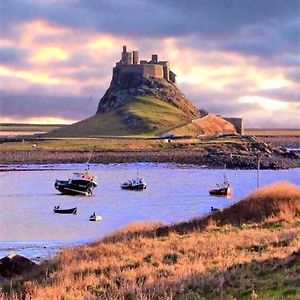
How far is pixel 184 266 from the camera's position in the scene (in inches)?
589

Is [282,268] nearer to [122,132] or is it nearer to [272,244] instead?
[272,244]

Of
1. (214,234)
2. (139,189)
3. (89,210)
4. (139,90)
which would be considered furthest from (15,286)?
(139,90)

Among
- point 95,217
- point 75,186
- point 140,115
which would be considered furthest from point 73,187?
point 140,115

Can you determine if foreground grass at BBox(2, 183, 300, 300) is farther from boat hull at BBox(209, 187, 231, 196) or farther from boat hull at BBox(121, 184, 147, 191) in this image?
boat hull at BBox(121, 184, 147, 191)

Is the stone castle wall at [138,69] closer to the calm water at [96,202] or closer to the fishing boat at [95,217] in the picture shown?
the calm water at [96,202]

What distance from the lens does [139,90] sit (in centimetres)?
19675

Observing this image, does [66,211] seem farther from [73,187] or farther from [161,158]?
[161,158]

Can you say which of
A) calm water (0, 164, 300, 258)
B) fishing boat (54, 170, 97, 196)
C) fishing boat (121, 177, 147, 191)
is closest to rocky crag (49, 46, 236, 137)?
calm water (0, 164, 300, 258)

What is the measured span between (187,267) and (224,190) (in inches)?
1843

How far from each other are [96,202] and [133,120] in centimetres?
12265

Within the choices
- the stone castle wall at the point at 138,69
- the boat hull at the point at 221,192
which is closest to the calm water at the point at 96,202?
the boat hull at the point at 221,192

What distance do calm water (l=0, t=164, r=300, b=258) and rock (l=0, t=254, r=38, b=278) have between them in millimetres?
5025

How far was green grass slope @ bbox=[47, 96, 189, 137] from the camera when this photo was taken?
17350cm

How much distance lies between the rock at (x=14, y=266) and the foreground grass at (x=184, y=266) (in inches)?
27.6
